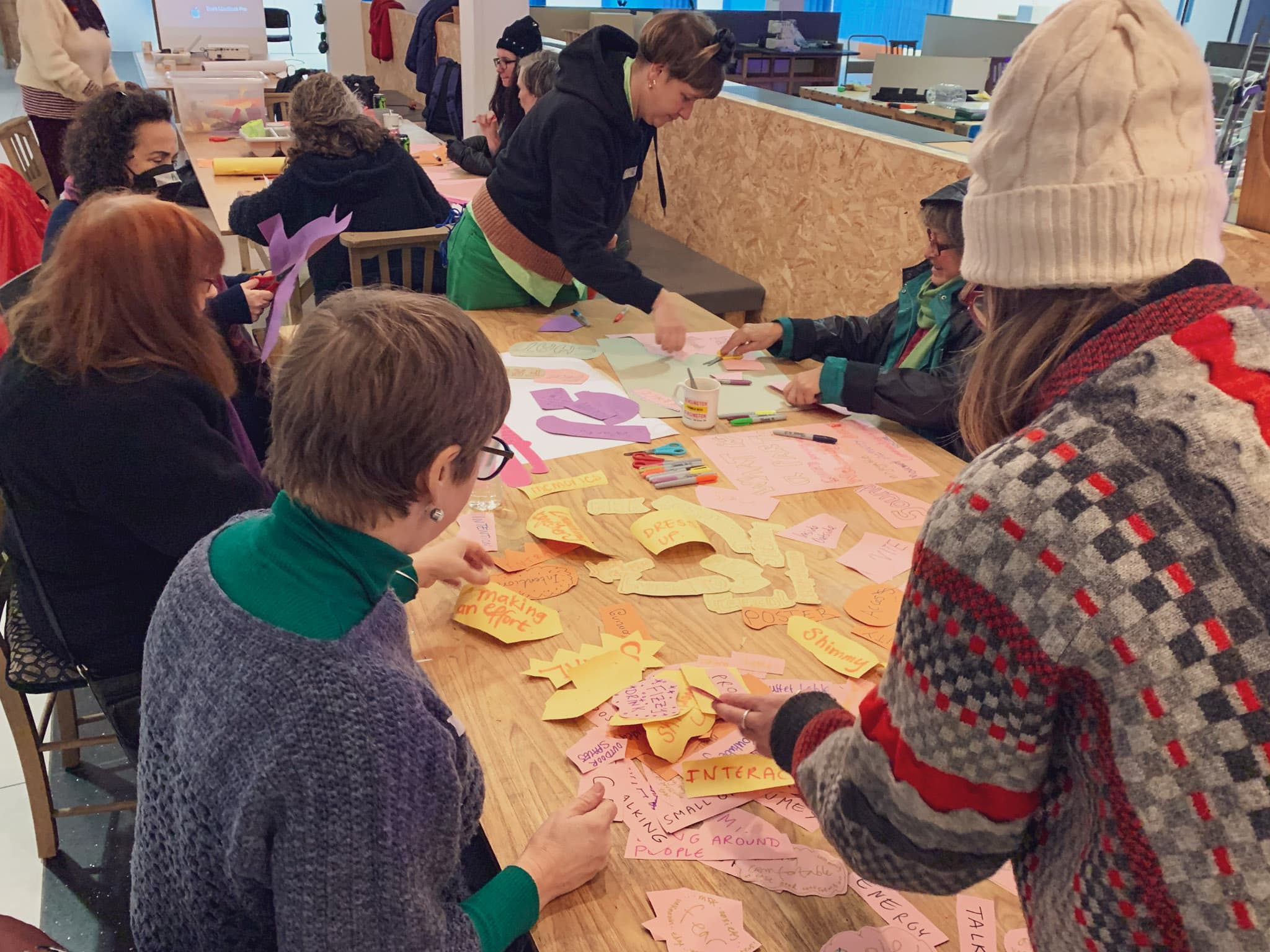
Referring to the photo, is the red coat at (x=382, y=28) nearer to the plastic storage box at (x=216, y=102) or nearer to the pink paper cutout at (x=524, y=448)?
the plastic storage box at (x=216, y=102)

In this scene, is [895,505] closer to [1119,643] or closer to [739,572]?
[739,572]

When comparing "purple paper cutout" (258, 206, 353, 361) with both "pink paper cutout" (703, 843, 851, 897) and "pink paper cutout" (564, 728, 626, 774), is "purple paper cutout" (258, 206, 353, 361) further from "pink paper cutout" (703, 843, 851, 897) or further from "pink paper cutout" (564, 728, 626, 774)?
"pink paper cutout" (703, 843, 851, 897)

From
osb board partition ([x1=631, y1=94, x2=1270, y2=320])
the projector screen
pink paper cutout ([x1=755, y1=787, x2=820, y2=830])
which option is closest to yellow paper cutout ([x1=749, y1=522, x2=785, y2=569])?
pink paper cutout ([x1=755, y1=787, x2=820, y2=830])

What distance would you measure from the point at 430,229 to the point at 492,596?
6.80ft

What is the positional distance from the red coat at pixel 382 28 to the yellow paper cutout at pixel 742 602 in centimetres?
743

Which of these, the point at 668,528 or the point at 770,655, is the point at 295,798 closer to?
the point at 770,655

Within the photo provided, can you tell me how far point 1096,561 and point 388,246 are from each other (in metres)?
2.80

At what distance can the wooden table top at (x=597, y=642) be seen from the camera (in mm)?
962

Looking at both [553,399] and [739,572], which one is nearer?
[739,572]

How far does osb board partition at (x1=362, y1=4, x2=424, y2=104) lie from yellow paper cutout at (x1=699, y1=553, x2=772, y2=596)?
248 inches

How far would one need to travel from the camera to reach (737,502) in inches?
66.9

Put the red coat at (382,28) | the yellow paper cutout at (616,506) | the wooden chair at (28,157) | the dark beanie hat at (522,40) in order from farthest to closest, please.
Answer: the red coat at (382,28) → the dark beanie hat at (522,40) → the wooden chair at (28,157) → the yellow paper cutout at (616,506)

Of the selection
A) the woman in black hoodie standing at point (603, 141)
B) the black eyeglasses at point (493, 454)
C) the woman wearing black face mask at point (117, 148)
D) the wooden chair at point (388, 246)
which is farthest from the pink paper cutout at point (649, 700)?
the wooden chair at point (388, 246)

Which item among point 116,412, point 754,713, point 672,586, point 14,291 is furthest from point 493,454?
point 14,291
